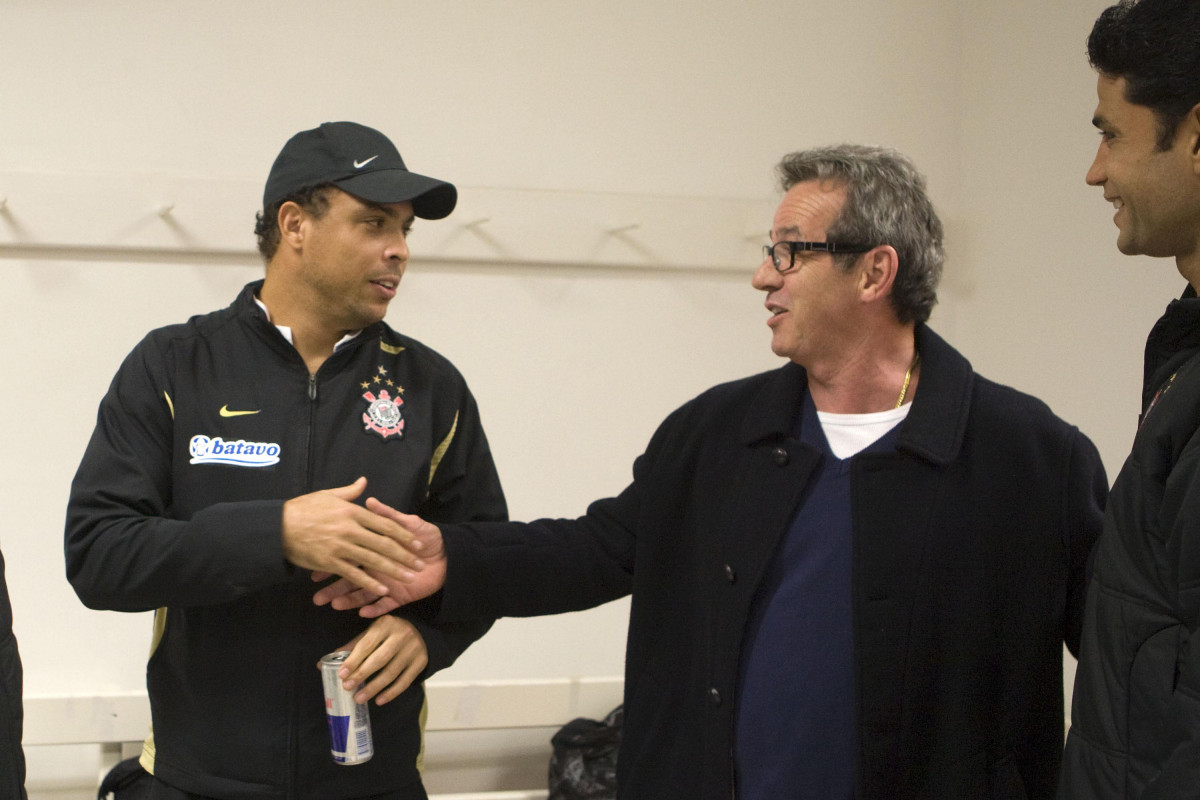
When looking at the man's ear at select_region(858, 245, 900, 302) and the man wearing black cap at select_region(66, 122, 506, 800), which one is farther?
the man's ear at select_region(858, 245, 900, 302)

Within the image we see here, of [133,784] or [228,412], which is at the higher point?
[228,412]

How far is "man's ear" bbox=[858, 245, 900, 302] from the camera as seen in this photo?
1.81 m

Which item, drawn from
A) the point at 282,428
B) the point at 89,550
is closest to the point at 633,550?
the point at 282,428

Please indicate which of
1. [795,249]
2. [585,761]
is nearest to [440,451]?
[795,249]

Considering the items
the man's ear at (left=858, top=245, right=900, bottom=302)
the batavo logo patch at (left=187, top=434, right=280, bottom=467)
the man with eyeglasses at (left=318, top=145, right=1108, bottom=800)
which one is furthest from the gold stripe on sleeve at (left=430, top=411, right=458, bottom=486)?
the man's ear at (left=858, top=245, right=900, bottom=302)

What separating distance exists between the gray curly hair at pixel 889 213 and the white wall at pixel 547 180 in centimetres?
128

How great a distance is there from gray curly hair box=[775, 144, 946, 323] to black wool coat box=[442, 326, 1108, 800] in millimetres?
78

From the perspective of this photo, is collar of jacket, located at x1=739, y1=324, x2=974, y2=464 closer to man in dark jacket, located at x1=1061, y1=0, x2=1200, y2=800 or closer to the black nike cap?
man in dark jacket, located at x1=1061, y1=0, x2=1200, y2=800

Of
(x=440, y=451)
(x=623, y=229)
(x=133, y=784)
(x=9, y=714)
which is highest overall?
(x=623, y=229)

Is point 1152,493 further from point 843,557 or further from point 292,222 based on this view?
point 292,222

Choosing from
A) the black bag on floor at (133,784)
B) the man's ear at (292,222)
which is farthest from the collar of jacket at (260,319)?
the black bag on floor at (133,784)

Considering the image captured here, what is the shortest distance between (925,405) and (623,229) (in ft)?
5.89

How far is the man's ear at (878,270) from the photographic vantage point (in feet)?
5.94

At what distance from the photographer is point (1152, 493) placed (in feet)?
4.17
